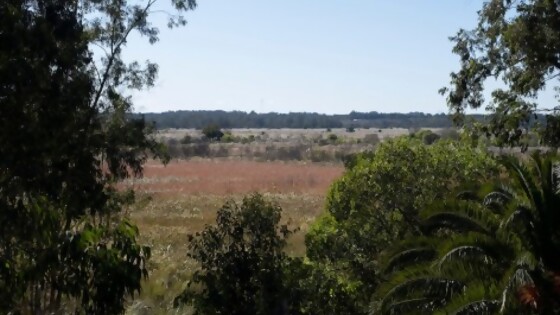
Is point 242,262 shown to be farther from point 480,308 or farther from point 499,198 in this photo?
point 480,308

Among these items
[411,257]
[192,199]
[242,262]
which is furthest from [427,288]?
[192,199]

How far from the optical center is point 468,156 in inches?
726

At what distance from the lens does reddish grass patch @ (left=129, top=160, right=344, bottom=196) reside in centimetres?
6112

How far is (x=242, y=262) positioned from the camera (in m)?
14.9

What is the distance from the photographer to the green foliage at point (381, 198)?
56.1ft

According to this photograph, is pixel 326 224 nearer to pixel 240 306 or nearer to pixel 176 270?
pixel 240 306

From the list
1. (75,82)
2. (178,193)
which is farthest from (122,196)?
(178,193)

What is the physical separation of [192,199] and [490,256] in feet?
151

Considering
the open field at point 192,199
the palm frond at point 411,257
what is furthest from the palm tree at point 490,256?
the open field at point 192,199

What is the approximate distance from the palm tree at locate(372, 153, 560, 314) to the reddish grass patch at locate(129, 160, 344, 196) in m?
41.8

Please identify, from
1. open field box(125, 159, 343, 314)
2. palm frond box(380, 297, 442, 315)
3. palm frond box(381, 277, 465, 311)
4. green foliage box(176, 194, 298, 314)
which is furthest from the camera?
open field box(125, 159, 343, 314)

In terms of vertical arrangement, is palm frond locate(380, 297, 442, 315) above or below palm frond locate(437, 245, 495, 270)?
below

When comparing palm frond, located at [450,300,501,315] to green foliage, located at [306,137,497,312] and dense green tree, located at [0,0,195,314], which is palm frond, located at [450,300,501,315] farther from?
green foliage, located at [306,137,497,312]

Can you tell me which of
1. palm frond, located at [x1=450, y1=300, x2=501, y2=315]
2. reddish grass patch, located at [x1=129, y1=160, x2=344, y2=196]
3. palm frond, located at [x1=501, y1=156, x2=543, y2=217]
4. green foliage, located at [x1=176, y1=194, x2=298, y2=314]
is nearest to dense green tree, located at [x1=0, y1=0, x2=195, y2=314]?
green foliage, located at [x1=176, y1=194, x2=298, y2=314]
